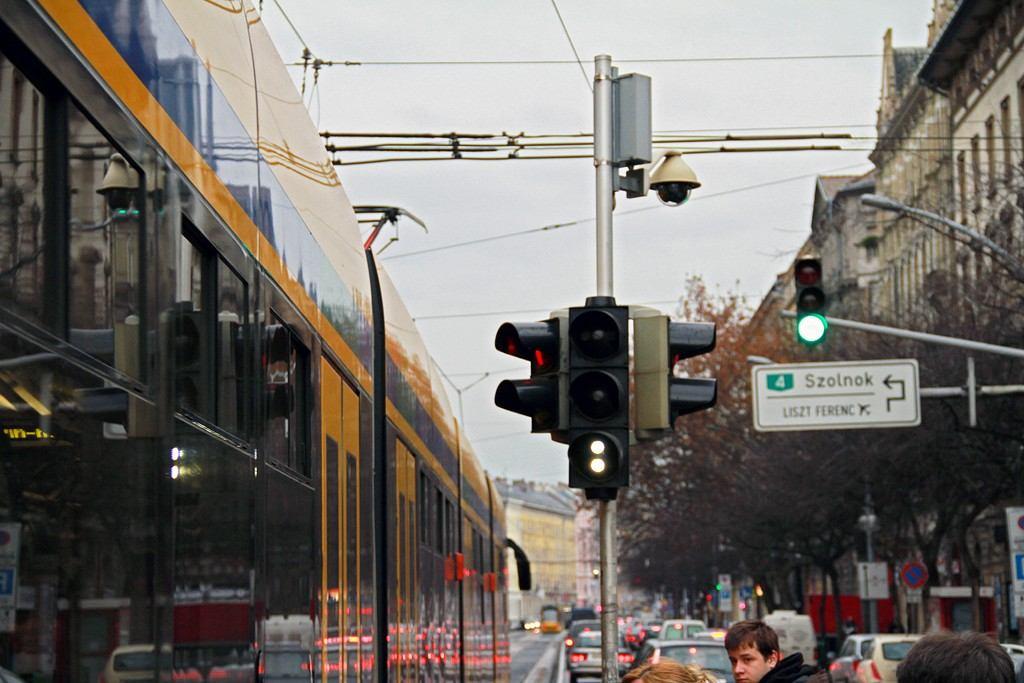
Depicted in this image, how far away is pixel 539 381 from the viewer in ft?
34.2

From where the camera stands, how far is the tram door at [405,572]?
429 inches

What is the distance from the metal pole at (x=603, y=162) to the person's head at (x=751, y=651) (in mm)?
4586

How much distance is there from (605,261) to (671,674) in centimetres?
671

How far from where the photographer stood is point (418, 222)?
1405cm

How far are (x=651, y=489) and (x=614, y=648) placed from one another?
60.9 meters

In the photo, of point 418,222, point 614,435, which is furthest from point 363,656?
point 418,222

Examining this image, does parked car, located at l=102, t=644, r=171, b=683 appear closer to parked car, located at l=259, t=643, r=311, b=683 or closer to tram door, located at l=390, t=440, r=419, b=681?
parked car, located at l=259, t=643, r=311, b=683

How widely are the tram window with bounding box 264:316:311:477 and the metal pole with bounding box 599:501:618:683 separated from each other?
4108 millimetres

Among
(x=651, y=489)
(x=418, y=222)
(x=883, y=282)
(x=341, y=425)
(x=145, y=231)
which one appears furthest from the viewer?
(x=883, y=282)

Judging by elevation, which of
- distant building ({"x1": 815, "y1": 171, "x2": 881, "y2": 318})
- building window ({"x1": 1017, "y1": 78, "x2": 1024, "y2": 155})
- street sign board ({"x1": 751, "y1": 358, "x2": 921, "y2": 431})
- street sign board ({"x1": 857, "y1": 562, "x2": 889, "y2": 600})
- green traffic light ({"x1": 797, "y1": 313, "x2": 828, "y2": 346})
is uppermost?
distant building ({"x1": 815, "y1": 171, "x2": 881, "y2": 318})

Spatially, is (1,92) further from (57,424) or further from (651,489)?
(651,489)

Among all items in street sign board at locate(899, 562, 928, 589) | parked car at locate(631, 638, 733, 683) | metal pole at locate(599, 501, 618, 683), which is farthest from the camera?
street sign board at locate(899, 562, 928, 589)

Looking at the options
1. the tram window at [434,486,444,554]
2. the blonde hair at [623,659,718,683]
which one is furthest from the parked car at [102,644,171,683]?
the tram window at [434,486,444,554]

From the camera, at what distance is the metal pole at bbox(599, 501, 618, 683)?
35.4 feet
